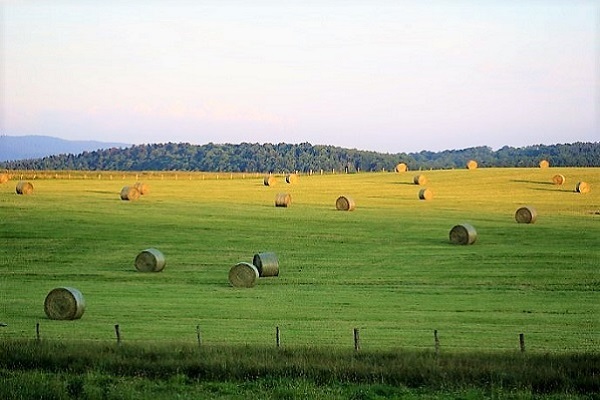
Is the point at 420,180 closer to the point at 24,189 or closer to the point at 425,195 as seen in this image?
the point at 425,195

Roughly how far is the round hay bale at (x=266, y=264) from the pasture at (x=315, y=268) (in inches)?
13.2

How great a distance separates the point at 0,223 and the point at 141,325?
2479 centimetres

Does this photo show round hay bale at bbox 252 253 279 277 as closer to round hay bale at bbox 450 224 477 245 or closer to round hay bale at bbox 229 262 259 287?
round hay bale at bbox 229 262 259 287

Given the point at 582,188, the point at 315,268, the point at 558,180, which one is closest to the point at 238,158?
the point at 558,180

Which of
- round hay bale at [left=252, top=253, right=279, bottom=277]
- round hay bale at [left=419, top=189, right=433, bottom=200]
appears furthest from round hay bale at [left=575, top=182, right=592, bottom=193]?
round hay bale at [left=252, top=253, right=279, bottom=277]

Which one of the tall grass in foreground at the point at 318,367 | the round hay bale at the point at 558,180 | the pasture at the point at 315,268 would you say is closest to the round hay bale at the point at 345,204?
the pasture at the point at 315,268

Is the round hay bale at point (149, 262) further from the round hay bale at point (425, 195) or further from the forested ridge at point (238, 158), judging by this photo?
the forested ridge at point (238, 158)

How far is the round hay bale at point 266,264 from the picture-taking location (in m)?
34.2

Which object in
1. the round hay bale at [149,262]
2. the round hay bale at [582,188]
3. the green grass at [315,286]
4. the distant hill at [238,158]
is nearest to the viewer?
the green grass at [315,286]

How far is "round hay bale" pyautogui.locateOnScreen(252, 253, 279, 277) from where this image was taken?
3416cm

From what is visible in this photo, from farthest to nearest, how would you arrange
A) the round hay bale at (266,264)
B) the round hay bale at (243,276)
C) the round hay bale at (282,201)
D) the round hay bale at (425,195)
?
the round hay bale at (425,195) → the round hay bale at (282,201) → the round hay bale at (266,264) → the round hay bale at (243,276)

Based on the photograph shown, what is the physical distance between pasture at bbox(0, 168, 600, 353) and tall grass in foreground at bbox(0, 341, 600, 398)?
2.21 meters

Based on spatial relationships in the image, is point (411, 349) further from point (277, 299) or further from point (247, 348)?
point (277, 299)

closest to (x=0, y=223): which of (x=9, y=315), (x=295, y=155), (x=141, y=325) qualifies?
(x=9, y=315)
